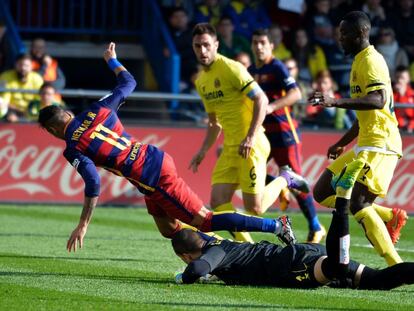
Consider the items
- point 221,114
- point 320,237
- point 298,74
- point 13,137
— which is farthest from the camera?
point 298,74

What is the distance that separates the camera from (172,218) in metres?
9.66

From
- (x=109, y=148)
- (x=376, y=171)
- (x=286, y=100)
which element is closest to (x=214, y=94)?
(x=286, y=100)

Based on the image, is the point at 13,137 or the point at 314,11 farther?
the point at 314,11

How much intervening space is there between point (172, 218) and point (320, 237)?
3.88 meters

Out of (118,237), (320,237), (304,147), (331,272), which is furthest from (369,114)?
(304,147)

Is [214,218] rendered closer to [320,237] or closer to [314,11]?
[320,237]

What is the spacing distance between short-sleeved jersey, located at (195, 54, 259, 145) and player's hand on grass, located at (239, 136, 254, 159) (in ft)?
1.94

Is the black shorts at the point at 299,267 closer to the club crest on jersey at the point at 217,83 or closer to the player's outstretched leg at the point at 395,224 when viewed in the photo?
the player's outstretched leg at the point at 395,224

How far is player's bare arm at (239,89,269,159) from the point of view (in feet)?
35.7

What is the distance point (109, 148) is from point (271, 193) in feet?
9.10

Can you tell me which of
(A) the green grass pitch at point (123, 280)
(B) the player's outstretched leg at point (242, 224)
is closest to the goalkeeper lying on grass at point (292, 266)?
(A) the green grass pitch at point (123, 280)

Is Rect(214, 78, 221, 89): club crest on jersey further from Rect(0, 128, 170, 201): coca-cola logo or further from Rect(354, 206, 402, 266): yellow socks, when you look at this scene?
Rect(0, 128, 170, 201): coca-cola logo

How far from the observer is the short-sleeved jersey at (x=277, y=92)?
12.9 metres

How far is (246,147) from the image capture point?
35.7ft
